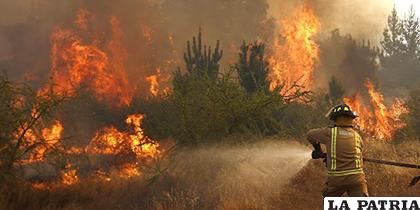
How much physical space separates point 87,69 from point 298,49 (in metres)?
25.3

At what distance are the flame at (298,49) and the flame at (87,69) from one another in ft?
63.3

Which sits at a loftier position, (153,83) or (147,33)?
(147,33)

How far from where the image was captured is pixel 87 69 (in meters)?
25.2

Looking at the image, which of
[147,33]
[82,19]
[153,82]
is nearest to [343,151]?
[153,82]

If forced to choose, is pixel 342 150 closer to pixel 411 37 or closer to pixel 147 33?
pixel 147 33

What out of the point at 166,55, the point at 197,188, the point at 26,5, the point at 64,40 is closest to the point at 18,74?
the point at 64,40

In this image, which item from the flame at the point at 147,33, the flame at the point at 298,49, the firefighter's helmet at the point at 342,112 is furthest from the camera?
the flame at the point at 298,49

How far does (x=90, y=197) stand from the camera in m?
8.92

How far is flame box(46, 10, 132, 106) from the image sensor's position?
24.8 metres

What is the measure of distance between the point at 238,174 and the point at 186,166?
57.9 inches

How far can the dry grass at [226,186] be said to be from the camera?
25.9 ft

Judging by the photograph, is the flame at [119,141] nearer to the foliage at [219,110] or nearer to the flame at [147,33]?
the foliage at [219,110]

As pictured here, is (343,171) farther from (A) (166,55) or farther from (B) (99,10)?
(A) (166,55)

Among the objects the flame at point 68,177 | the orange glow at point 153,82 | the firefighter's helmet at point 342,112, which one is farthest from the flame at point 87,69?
the firefighter's helmet at point 342,112
